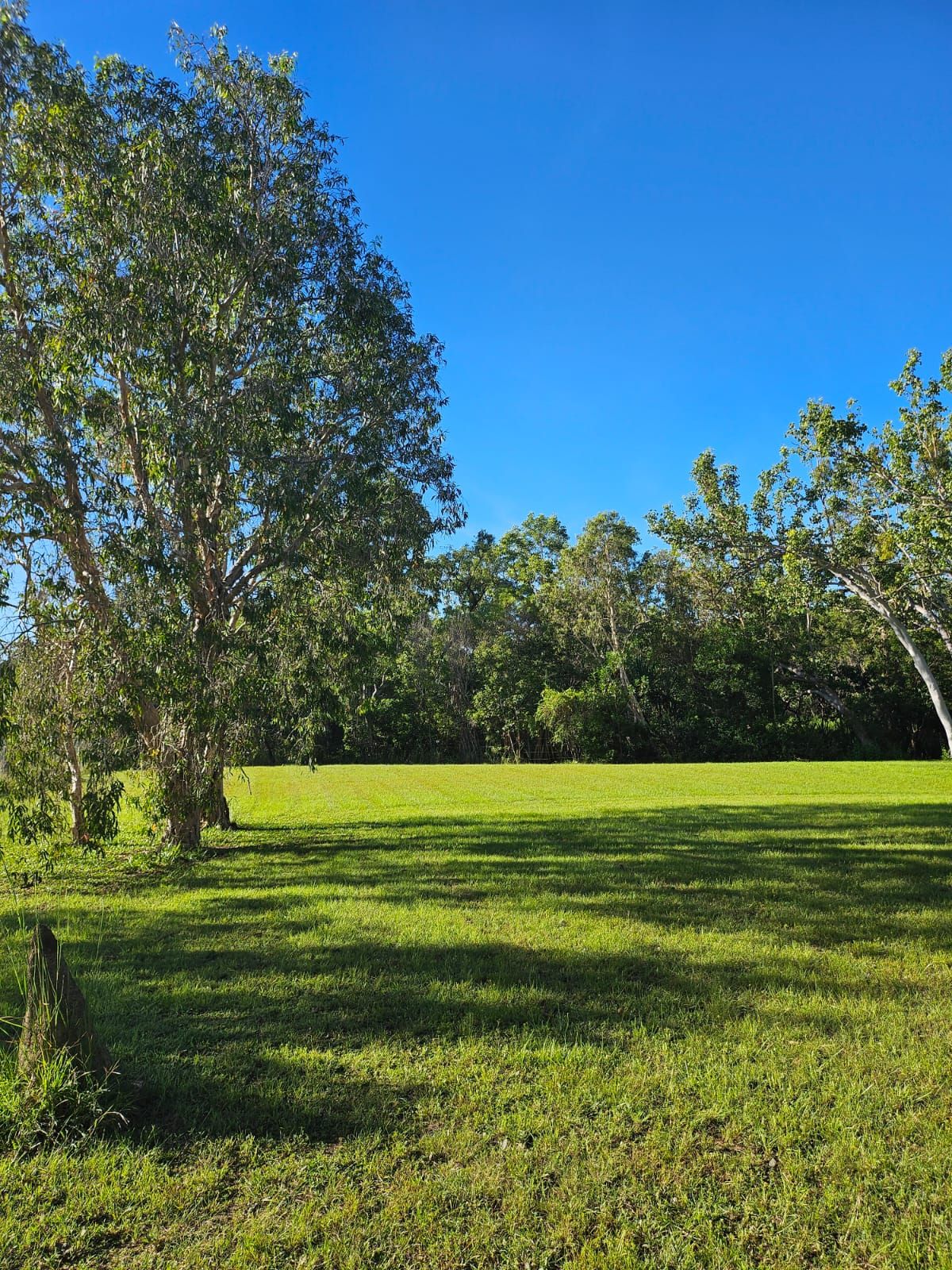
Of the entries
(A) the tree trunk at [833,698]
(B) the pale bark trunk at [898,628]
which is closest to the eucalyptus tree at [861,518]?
(B) the pale bark trunk at [898,628]

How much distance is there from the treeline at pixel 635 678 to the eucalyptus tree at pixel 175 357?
17756 mm

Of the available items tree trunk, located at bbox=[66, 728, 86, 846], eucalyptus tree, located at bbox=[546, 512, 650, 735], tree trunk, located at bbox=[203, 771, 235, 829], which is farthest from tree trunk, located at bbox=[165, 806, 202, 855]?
eucalyptus tree, located at bbox=[546, 512, 650, 735]

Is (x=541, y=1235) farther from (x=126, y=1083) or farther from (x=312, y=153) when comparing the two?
(x=312, y=153)

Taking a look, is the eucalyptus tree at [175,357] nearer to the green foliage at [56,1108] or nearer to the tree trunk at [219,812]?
the tree trunk at [219,812]

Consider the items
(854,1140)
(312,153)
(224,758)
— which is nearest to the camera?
(854,1140)

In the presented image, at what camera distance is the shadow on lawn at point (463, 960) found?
12.1ft

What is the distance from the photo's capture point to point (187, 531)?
8.23 meters

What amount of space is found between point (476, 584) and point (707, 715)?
605 inches

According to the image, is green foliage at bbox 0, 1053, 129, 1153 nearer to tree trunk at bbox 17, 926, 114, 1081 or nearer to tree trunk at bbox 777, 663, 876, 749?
tree trunk at bbox 17, 926, 114, 1081

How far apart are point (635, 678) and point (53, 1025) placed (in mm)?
32050

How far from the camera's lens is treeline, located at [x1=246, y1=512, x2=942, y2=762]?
31797 mm

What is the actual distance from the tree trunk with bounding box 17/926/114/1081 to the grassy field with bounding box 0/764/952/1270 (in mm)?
303

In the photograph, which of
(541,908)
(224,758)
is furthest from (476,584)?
(541,908)

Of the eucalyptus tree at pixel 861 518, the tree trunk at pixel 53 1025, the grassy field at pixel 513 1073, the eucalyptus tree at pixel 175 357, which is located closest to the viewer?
the grassy field at pixel 513 1073
